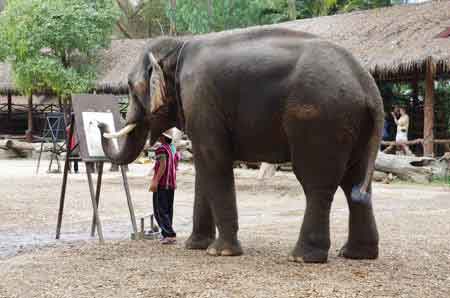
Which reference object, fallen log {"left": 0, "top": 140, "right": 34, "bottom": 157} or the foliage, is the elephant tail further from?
the foliage

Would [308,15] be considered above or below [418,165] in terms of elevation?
above

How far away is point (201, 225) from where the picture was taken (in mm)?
7410

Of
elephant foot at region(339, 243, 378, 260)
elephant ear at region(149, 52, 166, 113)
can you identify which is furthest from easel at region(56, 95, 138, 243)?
elephant foot at region(339, 243, 378, 260)

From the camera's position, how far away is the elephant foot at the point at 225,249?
6809 mm

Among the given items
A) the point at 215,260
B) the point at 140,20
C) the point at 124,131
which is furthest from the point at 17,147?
the point at 215,260

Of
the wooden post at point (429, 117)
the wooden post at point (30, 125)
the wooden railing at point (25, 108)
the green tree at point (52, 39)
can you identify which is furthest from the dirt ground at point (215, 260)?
the wooden railing at point (25, 108)

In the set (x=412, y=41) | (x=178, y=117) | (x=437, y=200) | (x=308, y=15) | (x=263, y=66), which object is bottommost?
(x=437, y=200)

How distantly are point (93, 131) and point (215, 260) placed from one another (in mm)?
2427

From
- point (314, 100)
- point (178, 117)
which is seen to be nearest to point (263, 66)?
point (314, 100)

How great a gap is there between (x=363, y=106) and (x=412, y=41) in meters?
14.1

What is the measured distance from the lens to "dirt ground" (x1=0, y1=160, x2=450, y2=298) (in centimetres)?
542

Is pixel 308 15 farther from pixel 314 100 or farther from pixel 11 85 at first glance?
pixel 314 100

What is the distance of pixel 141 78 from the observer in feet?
24.5

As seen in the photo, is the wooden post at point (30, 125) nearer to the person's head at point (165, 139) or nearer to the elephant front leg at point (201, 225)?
the person's head at point (165, 139)
